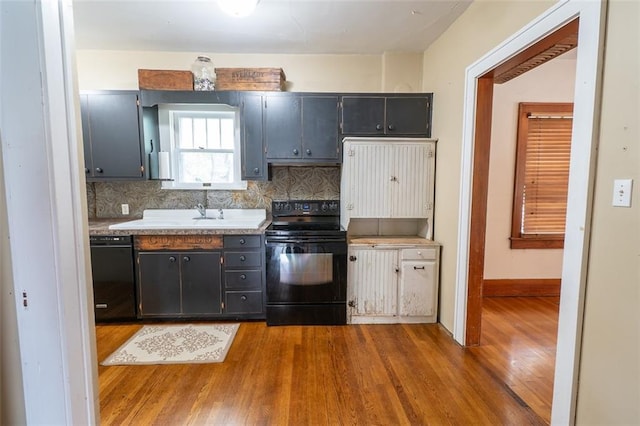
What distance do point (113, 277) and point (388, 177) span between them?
2674 millimetres

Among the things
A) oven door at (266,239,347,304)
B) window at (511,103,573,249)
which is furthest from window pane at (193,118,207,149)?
window at (511,103,573,249)

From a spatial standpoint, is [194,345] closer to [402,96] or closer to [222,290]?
[222,290]

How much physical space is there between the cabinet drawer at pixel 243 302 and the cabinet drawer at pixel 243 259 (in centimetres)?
26

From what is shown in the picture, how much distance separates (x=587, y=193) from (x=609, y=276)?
348 mm

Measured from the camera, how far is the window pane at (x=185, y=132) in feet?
9.98

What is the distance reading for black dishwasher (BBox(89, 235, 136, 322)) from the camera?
2.55m

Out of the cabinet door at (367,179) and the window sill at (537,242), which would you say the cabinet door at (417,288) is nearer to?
the cabinet door at (367,179)

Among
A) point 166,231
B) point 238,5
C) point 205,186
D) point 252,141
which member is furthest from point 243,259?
point 238,5

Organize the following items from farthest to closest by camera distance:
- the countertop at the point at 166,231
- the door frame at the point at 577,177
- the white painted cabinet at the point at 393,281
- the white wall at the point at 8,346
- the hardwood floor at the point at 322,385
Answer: the white painted cabinet at the point at 393,281, the countertop at the point at 166,231, the hardwood floor at the point at 322,385, the door frame at the point at 577,177, the white wall at the point at 8,346

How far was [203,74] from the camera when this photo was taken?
9.14 ft

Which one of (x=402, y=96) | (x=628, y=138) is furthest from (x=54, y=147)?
(x=402, y=96)

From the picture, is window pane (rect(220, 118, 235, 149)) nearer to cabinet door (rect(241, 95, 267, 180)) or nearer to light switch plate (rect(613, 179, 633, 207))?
cabinet door (rect(241, 95, 267, 180))

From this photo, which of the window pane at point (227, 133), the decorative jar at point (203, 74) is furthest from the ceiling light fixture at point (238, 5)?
the window pane at point (227, 133)

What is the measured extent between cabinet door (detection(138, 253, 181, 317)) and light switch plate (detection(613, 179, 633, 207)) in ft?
9.49
